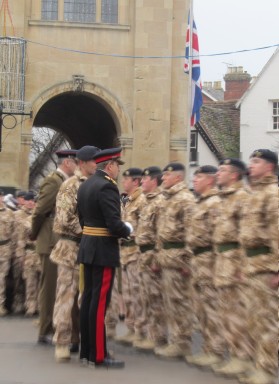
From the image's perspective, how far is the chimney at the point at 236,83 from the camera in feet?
137

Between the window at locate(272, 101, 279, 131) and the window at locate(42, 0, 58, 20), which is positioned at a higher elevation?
the window at locate(42, 0, 58, 20)

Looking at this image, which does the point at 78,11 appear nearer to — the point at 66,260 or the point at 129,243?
the point at 129,243

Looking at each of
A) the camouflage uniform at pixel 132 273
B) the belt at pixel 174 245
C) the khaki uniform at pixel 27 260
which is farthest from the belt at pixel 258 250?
the khaki uniform at pixel 27 260

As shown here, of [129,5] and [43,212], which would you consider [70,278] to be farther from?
[129,5]

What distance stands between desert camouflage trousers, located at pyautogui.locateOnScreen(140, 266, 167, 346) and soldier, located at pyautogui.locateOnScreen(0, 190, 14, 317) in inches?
145

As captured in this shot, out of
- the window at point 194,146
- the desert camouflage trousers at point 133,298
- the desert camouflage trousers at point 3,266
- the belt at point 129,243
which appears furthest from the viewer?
the window at point 194,146

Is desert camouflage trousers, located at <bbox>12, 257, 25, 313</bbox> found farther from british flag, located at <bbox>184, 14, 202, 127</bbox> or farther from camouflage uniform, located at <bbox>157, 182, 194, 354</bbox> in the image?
british flag, located at <bbox>184, 14, 202, 127</bbox>

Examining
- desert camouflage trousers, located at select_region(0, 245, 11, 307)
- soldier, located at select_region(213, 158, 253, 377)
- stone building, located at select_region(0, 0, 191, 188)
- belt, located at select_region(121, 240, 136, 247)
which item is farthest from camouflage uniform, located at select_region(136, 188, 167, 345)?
stone building, located at select_region(0, 0, 191, 188)

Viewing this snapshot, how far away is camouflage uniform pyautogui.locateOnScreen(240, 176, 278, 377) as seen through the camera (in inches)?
282

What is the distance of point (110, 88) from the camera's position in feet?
75.9

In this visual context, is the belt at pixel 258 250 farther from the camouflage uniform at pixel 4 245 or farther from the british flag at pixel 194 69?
the british flag at pixel 194 69

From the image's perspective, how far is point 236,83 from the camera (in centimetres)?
4219

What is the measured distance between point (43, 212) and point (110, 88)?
1392cm

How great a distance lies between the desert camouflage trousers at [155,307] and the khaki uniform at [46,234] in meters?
1.09
